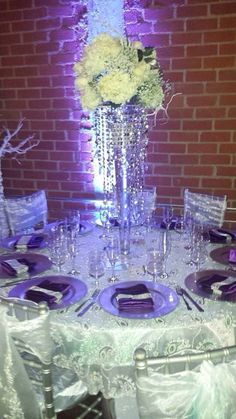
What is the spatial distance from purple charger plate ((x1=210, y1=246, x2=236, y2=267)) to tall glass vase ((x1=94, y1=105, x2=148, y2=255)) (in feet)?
1.31

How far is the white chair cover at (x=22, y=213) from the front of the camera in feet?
8.99

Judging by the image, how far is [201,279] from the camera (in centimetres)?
175

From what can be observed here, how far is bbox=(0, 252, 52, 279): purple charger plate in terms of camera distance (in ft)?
6.13

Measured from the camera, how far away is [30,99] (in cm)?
319

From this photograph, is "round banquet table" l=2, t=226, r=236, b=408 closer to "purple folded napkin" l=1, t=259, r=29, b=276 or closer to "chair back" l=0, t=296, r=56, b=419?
"chair back" l=0, t=296, r=56, b=419

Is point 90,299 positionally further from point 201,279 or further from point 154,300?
point 201,279

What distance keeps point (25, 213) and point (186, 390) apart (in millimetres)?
1949

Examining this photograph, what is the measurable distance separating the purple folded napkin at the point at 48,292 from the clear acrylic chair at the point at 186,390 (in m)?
0.64

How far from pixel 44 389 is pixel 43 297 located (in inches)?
13.0

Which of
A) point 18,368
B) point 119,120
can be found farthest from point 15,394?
point 119,120

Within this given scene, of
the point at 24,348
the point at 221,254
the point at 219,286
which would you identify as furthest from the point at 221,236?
the point at 24,348

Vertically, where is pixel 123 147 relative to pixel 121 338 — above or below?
above

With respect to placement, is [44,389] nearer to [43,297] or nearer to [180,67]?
[43,297]

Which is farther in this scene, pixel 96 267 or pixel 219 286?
pixel 96 267
